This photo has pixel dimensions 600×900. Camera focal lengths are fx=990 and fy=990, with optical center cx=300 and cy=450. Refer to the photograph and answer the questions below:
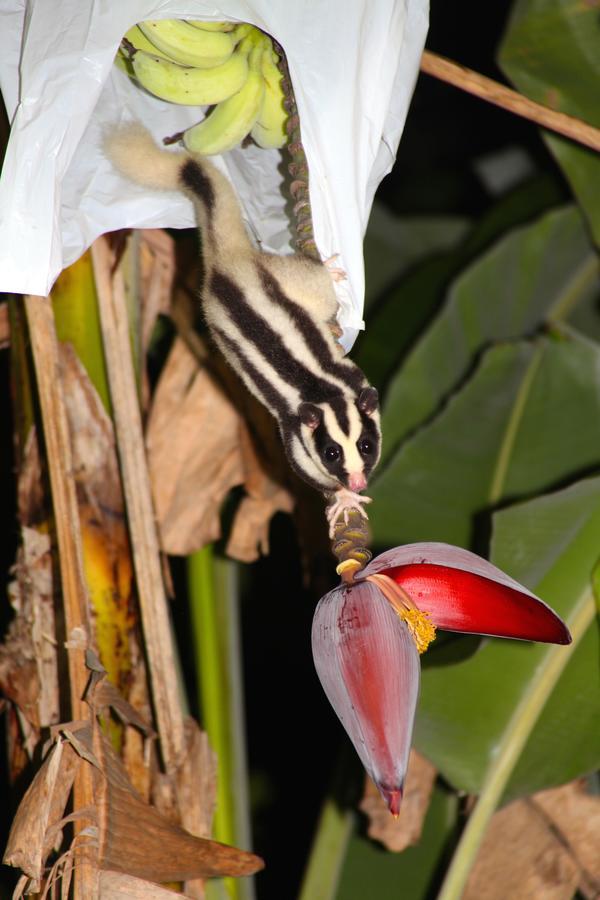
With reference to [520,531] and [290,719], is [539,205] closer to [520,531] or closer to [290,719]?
[520,531]

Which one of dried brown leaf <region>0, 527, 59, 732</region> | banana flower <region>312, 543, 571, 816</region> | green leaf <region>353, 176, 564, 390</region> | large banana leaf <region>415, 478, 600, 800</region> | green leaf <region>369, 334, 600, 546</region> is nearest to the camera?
banana flower <region>312, 543, 571, 816</region>

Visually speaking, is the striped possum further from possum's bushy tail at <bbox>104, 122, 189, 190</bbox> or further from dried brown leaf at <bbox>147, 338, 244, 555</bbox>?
dried brown leaf at <bbox>147, 338, 244, 555</bbox>

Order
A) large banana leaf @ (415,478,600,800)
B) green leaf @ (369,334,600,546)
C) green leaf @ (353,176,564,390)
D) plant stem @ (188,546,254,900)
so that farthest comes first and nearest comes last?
1. green leaf @ (353,176,564,390)
2. green leaf @ (369,334,600,546)
3. plant stem @ (188,546,254,900)
4. large banana leaf @ (415,478,600,800)

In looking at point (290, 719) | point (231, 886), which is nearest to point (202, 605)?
point (231, 886)

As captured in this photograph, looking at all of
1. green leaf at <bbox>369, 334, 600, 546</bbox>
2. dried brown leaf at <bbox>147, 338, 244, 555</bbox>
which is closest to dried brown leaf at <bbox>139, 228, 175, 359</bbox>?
dried brown leaf at <bbox>147, 338, 244, 555</bbox>

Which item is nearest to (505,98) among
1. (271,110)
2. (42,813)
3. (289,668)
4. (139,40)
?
(271,110)

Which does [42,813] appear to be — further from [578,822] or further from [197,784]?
[578,822]
